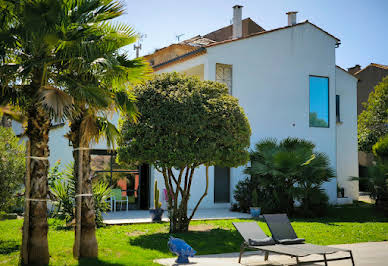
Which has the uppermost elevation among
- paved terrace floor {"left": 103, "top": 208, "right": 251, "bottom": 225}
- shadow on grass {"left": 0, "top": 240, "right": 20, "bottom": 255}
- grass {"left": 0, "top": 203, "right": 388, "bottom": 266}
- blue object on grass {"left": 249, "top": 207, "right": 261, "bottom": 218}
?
blue object on grass {"left": 249, "top": 207, "right": 261, "bottom": 218}

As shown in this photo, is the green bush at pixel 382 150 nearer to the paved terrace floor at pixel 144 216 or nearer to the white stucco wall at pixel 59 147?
the paved terrace floor at pixel 144 216

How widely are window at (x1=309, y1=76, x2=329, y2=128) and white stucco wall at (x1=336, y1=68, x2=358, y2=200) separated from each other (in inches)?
89.3

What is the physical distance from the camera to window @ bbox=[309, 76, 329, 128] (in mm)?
23844

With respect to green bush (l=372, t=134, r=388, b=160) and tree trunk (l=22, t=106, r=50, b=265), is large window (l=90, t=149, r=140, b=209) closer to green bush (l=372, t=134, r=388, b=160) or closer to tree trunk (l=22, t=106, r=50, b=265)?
tree trunk (l=22, t=106, r=50, b=265)

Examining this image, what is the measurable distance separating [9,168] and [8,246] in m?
1.90

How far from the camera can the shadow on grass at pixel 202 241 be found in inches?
427

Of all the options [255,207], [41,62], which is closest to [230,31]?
[255,207]

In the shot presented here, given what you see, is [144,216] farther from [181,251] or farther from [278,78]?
[278,78]

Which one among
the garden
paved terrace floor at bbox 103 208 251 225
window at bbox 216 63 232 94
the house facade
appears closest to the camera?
the garden

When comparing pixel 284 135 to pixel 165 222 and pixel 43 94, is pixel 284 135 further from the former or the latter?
pixel 43 94

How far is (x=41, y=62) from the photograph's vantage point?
807 centimetres

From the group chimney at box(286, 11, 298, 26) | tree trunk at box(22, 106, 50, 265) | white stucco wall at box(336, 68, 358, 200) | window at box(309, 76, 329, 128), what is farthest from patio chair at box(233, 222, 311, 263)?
white stucco wall at box(336, 68, 358, 200)

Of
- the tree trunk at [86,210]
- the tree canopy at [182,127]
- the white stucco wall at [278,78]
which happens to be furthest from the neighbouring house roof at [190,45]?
the tree trunk at [86,210]

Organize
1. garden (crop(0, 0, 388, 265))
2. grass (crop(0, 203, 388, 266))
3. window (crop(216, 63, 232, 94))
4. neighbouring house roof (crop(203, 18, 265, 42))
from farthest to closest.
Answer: neighbouring house roof (crop(203, 18, 265, 42)) → window (crop(216, 63, 232, 94)) → grass (crop(0, 203, 388, 266)) → garden (crop(0, 0, 388, 265))
